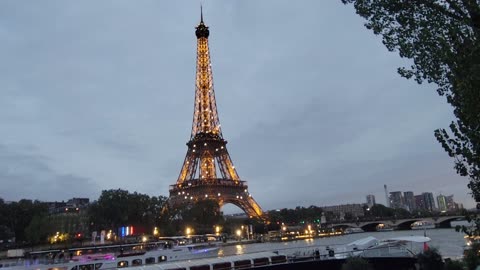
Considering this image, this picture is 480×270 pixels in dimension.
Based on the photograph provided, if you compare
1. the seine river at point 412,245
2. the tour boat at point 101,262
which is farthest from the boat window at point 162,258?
the seine river at point 412,245

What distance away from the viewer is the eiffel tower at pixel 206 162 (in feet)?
336

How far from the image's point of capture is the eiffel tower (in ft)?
336

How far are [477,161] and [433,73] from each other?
3045 mm

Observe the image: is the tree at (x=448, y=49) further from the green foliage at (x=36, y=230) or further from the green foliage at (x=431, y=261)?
the green foliage at (x=36, y=230)

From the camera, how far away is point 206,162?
106562 mm

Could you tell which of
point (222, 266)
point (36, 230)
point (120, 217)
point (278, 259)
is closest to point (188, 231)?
point (120, 217)

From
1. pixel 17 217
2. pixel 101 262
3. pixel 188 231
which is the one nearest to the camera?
pixel 101 262

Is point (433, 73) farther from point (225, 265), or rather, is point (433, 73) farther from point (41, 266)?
point (41, 266)

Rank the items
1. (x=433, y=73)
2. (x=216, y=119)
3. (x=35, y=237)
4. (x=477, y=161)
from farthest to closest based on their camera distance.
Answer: (x=216, y=119) < (x=35, y=237) < (x=433, y=73) < (x=477, y=161)

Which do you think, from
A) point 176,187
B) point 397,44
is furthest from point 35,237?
point 397,44

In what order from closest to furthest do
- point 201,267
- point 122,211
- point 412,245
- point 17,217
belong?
point 201,267
point 412,245
point 122,211
point 17,217

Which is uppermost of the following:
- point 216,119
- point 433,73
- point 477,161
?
point 216,119

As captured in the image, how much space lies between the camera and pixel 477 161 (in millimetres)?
10328

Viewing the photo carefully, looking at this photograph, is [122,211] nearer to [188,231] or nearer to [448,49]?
[188,231]
